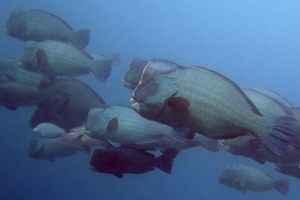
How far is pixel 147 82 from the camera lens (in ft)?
7.37

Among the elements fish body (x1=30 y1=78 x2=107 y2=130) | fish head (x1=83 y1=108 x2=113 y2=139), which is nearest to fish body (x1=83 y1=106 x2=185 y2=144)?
fish head (x1=83 y1=108 x2=113 y2=139)

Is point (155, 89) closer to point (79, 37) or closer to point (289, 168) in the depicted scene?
point (289, 168)

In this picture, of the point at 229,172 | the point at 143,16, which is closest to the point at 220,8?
the point at 143,16

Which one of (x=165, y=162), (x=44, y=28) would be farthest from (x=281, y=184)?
(x=44, y=28)

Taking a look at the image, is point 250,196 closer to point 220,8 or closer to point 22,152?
point 22,152

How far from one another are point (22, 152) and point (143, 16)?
67.0 meters

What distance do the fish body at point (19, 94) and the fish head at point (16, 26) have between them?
978mm

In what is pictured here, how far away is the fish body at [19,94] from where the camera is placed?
5.07 m

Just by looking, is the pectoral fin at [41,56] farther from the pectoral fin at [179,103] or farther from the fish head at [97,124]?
the pectoral fin at [179,103]

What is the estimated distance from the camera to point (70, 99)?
16.5ft

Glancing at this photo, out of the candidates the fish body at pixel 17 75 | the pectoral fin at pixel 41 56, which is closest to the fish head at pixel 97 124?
the pectoral fin at pixel 41 56

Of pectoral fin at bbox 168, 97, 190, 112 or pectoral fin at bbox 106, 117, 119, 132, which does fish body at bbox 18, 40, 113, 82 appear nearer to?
Result: pectoral fin at bbox 106, 117, 119, 132

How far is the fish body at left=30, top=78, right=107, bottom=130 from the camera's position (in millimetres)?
4977

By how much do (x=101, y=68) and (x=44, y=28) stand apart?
1392 millimetres
